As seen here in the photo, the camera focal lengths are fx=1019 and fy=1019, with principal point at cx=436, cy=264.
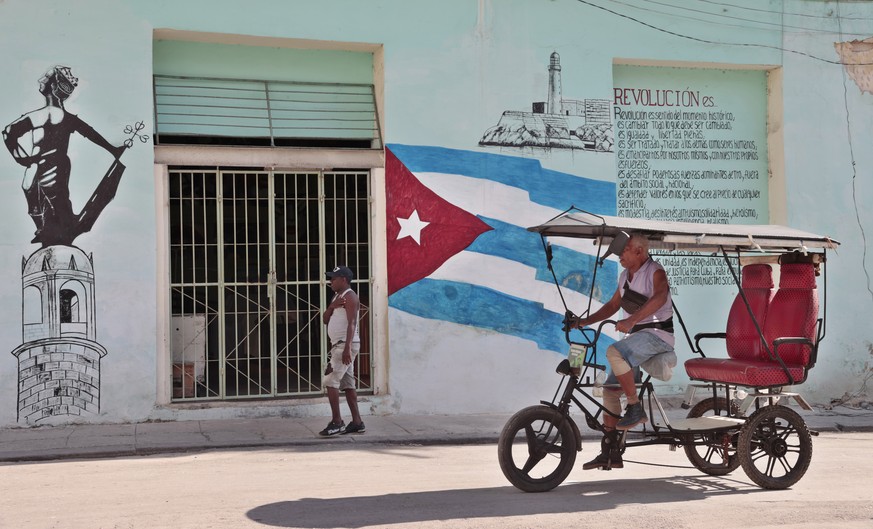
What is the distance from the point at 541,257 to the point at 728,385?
4596 millimetres

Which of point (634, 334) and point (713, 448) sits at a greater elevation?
point (634, 334)

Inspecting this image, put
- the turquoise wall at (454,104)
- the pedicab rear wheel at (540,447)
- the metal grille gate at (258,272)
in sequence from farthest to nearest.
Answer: the metal grille gate at (258,272) → the turquoise wall at (454,104) → the pedicab rear wheel at (540,447)

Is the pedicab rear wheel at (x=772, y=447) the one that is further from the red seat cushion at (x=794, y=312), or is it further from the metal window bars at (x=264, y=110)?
the metal window bars at (x=264, y=110)

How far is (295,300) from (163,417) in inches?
76.7

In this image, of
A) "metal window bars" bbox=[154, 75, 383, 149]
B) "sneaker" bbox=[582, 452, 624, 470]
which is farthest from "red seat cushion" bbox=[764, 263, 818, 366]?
"metal window bars" bbox=[154, 75, 383, 149]

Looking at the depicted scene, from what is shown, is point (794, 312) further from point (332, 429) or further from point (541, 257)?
point (541, 257)

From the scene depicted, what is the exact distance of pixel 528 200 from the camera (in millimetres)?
12148

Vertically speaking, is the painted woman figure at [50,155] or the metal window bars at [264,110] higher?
the metal window bars at [264,110]

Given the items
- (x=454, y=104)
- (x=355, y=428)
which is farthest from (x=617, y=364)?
(x=454, y=104)

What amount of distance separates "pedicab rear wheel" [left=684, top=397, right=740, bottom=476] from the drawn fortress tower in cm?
614

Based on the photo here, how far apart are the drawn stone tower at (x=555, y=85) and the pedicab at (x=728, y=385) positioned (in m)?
4.47

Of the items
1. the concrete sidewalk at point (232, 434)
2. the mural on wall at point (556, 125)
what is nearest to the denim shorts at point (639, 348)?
the concrete sidewalk at point (232, 434)

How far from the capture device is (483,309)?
12.0 metres

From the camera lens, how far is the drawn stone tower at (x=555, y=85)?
40.3 ft
